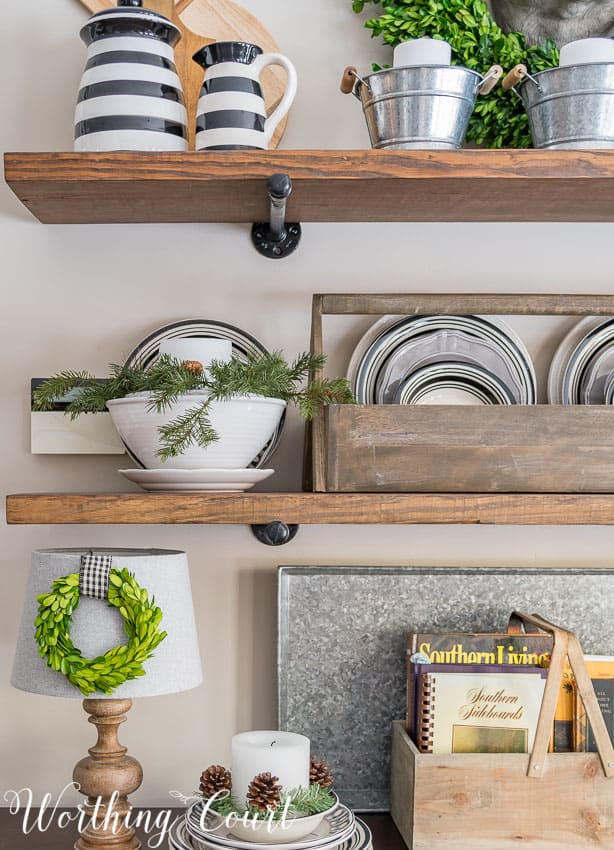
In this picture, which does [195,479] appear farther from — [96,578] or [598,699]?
[598,699]

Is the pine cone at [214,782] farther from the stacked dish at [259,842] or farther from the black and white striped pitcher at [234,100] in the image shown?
the black and white striped pitcher at [234,100]

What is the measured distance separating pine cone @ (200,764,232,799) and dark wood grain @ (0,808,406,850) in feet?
0.45

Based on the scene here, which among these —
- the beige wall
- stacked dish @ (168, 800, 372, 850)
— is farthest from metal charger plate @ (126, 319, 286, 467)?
stacked dish @ (168, 800, 372, 850)

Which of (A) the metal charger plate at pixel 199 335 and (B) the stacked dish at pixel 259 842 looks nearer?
(B) the stacked dish at pixel 259 842

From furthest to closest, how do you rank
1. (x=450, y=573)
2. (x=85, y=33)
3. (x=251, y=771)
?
(x=450, y=573) → (x=85, y=33) → (x=251, y=771)

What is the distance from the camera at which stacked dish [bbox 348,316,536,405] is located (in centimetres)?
128

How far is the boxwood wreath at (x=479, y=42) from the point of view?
49.6 inches

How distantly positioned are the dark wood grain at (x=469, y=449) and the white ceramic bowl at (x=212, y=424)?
0.29ft

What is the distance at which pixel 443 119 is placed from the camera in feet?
3.71

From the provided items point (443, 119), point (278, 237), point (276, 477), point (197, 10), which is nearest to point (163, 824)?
point (276, 477)

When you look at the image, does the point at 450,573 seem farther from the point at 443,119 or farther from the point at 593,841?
the point at 443,119

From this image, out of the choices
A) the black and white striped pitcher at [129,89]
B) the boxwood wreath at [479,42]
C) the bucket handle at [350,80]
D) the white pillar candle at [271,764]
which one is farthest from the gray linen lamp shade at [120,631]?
the boxwood wreath at [479,42]

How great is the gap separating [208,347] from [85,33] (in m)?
0.44

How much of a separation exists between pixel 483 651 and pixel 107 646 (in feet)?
1.56
